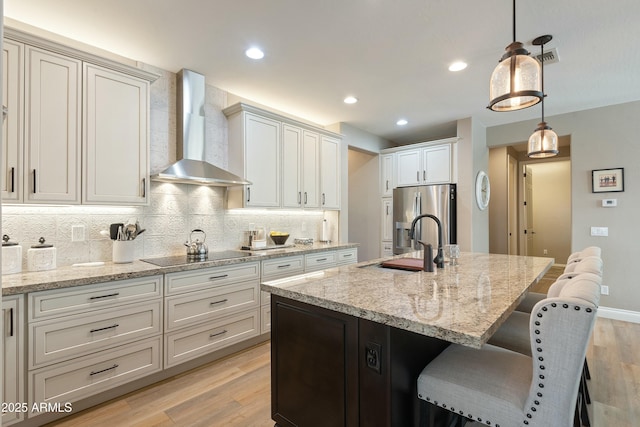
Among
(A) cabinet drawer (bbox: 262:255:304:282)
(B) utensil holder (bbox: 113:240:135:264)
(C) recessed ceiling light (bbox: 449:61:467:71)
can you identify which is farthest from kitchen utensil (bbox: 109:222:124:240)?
(C) recessed ceiling light (bbox: 449:61:467:71)

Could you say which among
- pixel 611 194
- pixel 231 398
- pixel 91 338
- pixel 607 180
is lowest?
pixel 231 398

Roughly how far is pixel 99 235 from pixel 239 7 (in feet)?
6.76

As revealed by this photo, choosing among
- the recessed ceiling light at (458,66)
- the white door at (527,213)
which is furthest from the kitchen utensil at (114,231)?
the white door at (527,213)

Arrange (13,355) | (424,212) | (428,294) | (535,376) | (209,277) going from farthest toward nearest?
(424,212), (209,277), (13,355), (428,294), (535,376)

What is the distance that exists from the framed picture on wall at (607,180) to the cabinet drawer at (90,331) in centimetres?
504

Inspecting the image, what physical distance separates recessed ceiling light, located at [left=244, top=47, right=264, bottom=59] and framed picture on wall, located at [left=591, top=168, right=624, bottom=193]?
4.25 m

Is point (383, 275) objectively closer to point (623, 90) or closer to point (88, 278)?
point (88, 278)

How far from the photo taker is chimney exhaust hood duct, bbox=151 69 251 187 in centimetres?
299

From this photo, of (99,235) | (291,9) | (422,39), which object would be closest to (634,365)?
(422,39)

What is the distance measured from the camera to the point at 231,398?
2260 mm

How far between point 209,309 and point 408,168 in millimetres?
3671

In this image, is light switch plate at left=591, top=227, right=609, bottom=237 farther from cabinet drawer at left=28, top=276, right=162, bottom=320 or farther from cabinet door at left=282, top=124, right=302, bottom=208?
cabinet drawer at left=28, top=276, right=162, bottom=320

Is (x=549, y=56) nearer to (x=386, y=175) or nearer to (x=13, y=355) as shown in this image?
(x=386, y=175)

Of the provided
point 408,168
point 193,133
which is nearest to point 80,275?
point 193,133
